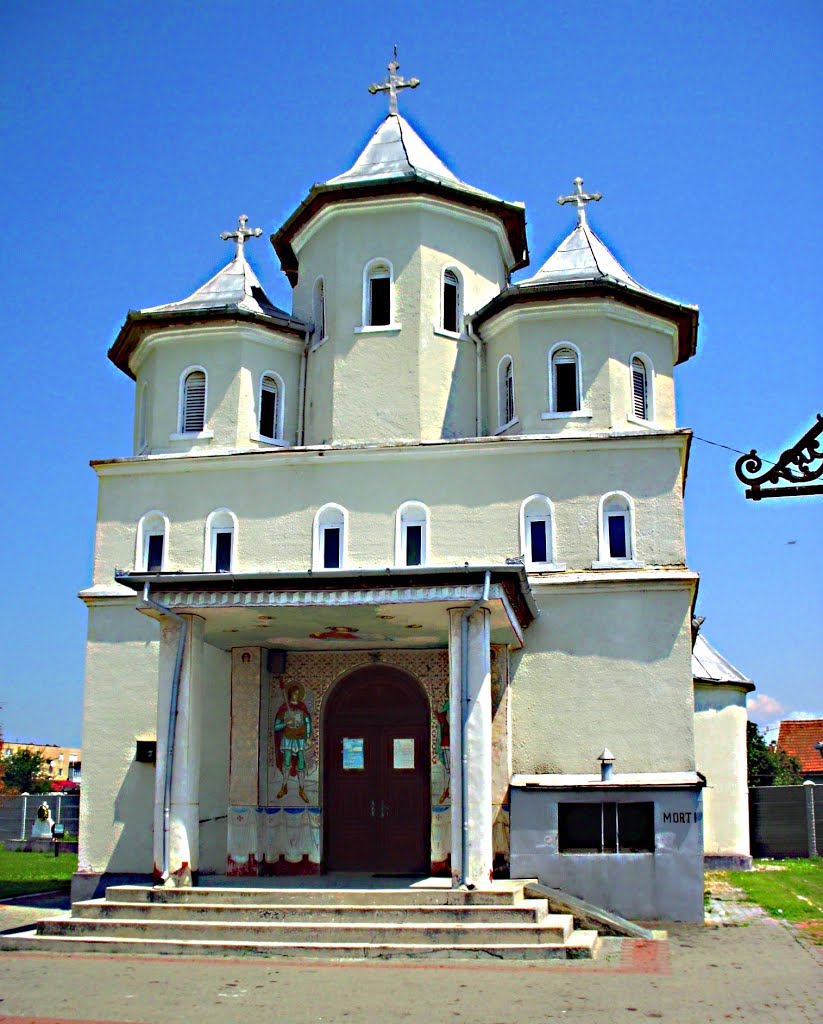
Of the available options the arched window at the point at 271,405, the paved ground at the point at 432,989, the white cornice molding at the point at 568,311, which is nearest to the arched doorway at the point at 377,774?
the arched window at the point at 271,405

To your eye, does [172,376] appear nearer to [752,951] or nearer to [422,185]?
[422,185]

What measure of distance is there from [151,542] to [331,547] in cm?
309

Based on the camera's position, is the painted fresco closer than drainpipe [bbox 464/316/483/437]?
Yes

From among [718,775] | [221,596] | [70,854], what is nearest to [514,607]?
[221,596]

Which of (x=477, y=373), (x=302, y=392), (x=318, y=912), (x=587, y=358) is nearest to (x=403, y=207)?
(x=477, y=373)

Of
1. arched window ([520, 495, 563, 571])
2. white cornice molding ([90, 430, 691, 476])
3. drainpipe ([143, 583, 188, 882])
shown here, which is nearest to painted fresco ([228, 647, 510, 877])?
arched window ([520, 495, 563, 571])

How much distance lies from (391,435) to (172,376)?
411 centimetres

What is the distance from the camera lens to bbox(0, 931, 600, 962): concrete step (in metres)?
14.2

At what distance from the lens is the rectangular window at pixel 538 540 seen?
19109 mm

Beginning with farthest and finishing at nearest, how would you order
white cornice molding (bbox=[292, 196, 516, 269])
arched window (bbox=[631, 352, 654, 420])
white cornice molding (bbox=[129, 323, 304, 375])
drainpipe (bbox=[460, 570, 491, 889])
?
white cornice molding (bbox=[292, 196, 516, 269])
white cornice molding (bbox=[129, 323, 304, 375])
arched window (bbox=[631, 352, 654, 420])
drainpipe (bbox=[460, 570, 491, 889])

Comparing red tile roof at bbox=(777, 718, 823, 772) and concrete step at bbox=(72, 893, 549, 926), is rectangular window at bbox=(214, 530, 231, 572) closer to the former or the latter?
concrete step at bbox=(72, 893, 549, 926)

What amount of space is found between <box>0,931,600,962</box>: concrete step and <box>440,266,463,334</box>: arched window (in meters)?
10.6

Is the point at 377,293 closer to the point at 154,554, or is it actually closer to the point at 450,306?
the point at 450,306

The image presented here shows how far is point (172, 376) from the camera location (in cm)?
2128
